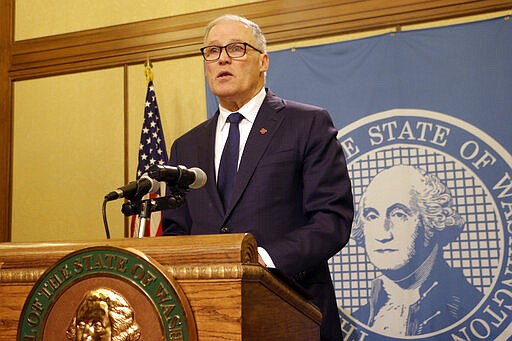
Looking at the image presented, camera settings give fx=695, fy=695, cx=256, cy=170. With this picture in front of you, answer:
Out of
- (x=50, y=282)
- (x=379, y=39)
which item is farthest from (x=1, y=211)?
(x=50, y=282)

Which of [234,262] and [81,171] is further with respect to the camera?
[81,171]

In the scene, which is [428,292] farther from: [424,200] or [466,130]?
[466,130]

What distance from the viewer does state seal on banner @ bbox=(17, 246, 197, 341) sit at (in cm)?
140

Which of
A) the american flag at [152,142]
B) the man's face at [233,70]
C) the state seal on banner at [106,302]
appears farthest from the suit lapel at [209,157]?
the american flag at [152,142]

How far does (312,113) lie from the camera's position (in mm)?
2525

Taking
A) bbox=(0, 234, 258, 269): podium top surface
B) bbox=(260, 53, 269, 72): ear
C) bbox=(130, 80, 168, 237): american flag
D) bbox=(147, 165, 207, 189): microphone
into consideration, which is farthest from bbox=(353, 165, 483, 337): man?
bbox=(0, 234, 258, 269): podium top surface

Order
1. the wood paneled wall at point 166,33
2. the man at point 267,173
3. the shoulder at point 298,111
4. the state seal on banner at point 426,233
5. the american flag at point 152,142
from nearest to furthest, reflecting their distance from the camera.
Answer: the man at point 267,173 < the shoulder at point 298,111 < the state seal on banner at point 426,233 < the wood paneled wall at point 166,33 < the american flag at point 152,142

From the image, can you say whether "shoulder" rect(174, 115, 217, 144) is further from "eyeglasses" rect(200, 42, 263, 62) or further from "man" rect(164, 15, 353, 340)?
"eyeglasses" rect(200, 42, 263, 62)

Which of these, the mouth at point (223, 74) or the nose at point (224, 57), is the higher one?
the nose at point (224, 57)

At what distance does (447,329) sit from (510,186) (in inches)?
34.0

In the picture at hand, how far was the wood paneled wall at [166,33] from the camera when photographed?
4.32 m

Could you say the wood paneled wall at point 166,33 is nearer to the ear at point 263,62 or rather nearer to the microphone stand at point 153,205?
the ear at point 263,62

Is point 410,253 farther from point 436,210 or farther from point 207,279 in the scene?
point 207,279

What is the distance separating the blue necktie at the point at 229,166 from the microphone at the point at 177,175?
508mm
